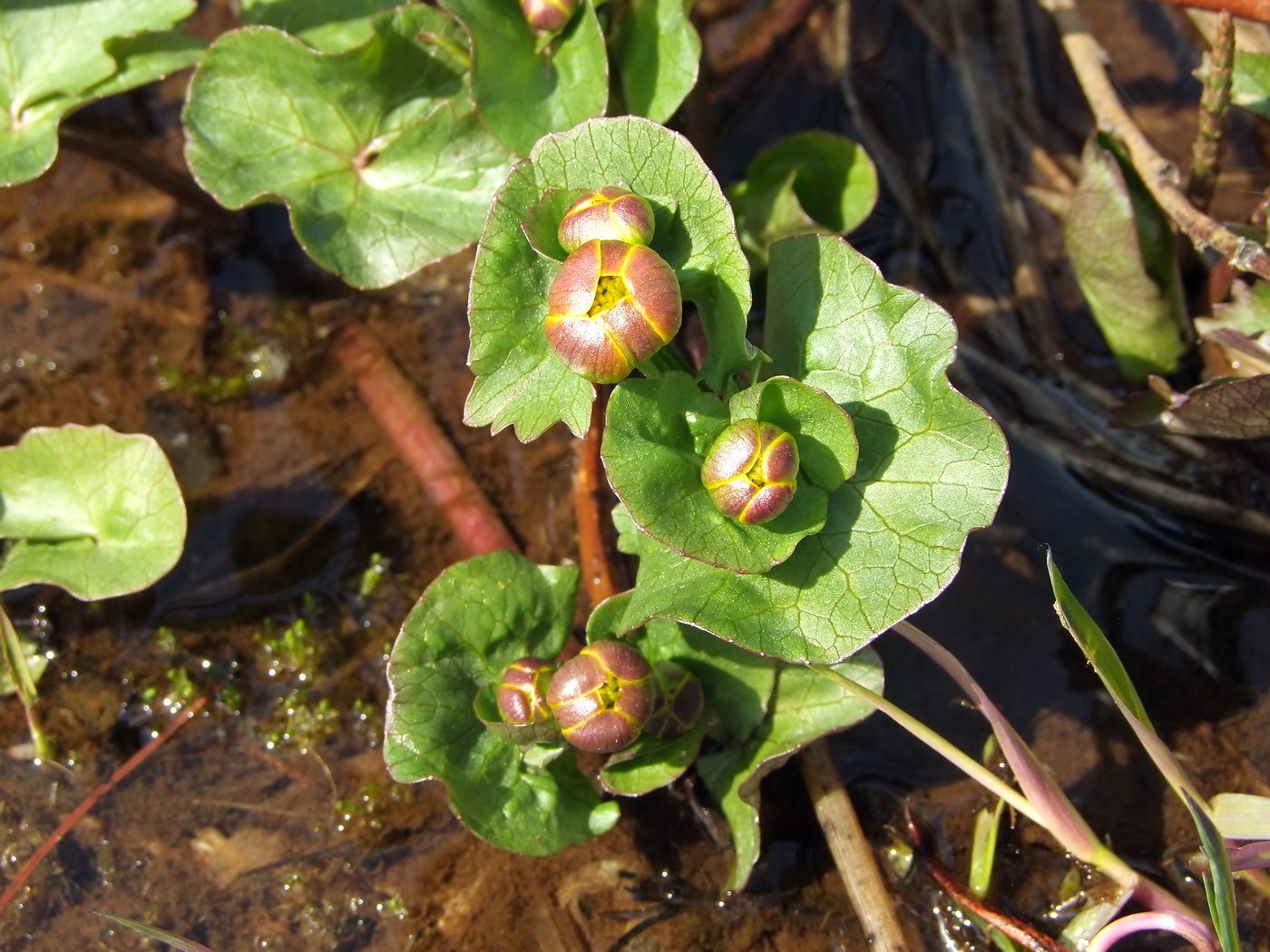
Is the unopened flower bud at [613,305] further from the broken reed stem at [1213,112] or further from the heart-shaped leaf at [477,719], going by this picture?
the broken reed stem at [1213,112]

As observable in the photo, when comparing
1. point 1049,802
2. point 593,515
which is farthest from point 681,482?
point 1049,802

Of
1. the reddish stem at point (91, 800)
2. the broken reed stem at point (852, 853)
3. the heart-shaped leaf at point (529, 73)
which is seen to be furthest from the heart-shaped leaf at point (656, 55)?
the reddish stem at point (91, 800)

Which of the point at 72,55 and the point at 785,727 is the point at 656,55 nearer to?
the point at 72,55

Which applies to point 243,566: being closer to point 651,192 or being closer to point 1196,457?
point 651,192

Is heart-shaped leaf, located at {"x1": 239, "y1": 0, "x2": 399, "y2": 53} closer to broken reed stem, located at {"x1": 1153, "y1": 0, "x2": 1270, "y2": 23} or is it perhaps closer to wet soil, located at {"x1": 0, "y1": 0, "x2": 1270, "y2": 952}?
wet soil, located at {"x1": 0, "y1": 0, "x2": 1270, "y2": 952}

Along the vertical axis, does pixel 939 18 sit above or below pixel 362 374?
above

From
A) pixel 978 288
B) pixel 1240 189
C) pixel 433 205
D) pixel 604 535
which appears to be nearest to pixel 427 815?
pixel 604 535
